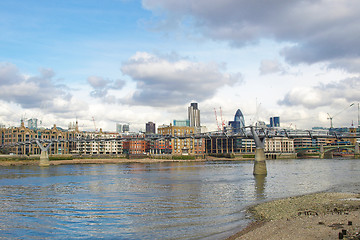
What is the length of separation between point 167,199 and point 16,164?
387 feet

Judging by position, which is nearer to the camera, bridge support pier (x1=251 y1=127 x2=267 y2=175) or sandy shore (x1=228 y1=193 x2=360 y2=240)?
sandy shore (x1=228 y1=193 x2=360 y2=240)

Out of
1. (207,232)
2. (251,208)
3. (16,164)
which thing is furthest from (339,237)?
(16,164)

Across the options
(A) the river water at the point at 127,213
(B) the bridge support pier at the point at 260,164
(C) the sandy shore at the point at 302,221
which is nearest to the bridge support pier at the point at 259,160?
(B) the bridge support pier at the point at 260,164

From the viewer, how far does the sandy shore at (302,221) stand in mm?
21131

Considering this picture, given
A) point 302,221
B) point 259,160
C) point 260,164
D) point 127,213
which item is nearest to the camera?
point 302,221

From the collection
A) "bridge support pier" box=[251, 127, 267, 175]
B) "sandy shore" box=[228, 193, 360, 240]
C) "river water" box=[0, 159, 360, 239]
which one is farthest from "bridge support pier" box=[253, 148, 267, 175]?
"sandy shore" box=[228, 193, 360, 240]

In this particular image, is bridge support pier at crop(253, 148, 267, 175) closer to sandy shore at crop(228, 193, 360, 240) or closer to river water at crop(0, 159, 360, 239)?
river water at crop(0, 159, 360, 239)

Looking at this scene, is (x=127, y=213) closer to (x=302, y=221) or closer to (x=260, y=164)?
(x=302, y=221)

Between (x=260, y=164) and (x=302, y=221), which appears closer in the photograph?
(x=302, y=221)

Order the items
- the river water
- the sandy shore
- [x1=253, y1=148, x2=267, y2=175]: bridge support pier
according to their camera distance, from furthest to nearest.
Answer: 1. [x1=253, y1=148, x2=267, y2=175]: bridge support pier
2. the river water
3. the sandy shore

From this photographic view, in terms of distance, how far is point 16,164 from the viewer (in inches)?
5610

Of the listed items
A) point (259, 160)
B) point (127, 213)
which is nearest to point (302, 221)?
point (127, 213)

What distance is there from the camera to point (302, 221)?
2530cm

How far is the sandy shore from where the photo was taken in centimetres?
2113
